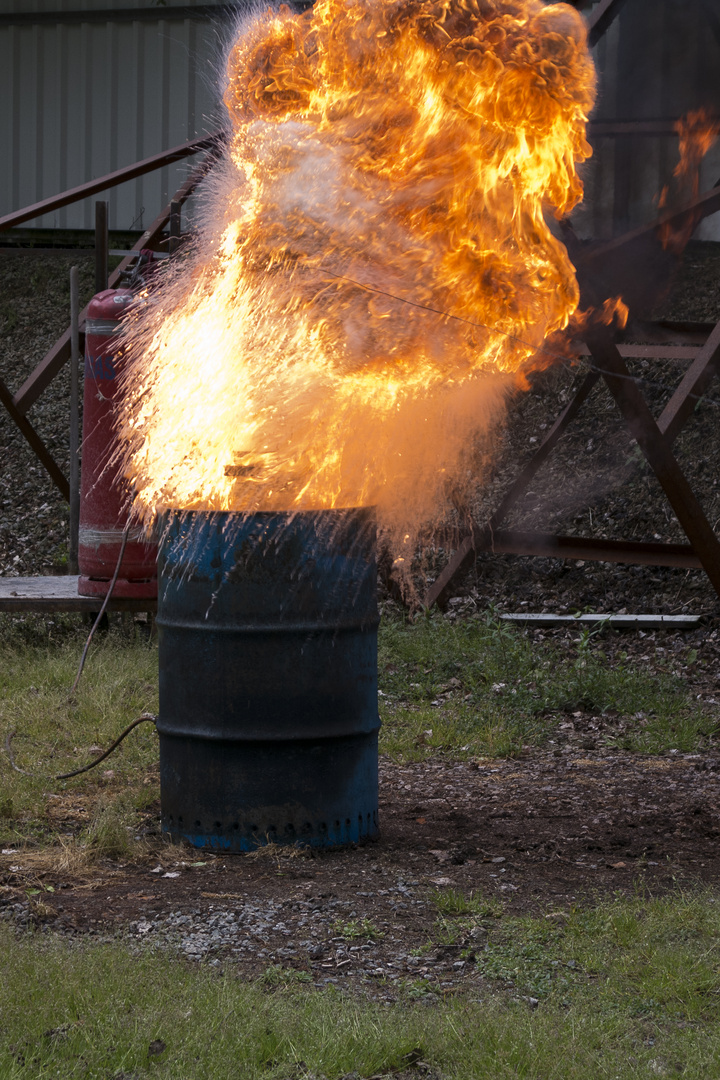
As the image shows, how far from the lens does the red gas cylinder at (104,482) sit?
7.88 metres

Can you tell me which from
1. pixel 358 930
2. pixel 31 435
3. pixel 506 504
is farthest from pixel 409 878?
pixel 31 435

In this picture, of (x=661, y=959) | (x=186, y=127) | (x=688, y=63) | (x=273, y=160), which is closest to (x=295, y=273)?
(x=273, y=160)

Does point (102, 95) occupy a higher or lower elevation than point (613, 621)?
higher

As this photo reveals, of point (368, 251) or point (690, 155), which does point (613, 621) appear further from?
point (368, 251)

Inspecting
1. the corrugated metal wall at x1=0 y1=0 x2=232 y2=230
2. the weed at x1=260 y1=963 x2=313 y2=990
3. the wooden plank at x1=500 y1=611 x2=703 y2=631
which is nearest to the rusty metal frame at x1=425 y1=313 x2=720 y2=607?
the wooden plank at x1=500 y1=611 x2=703 y2=631

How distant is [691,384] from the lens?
7469 mm

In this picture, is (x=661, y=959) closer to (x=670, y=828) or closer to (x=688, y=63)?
(x=670, y=828)

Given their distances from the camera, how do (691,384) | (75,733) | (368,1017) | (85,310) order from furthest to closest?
1. (85,310)
2. (691,384)
3. (75,733)
4. (368,1017)

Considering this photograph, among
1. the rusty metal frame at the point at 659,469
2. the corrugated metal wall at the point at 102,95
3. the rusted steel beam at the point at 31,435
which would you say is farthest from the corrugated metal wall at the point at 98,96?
the rusty metal frame at the point at 659,469

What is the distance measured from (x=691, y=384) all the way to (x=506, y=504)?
1.84m

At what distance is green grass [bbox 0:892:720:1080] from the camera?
295 cm

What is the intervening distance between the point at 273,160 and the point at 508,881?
2909 mm

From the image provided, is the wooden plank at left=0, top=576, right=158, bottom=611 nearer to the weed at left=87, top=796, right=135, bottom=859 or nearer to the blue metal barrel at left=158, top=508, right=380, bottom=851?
the weed at left=87, top=796, right=135, bottom=859

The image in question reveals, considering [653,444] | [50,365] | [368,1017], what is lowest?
[368,1017]
